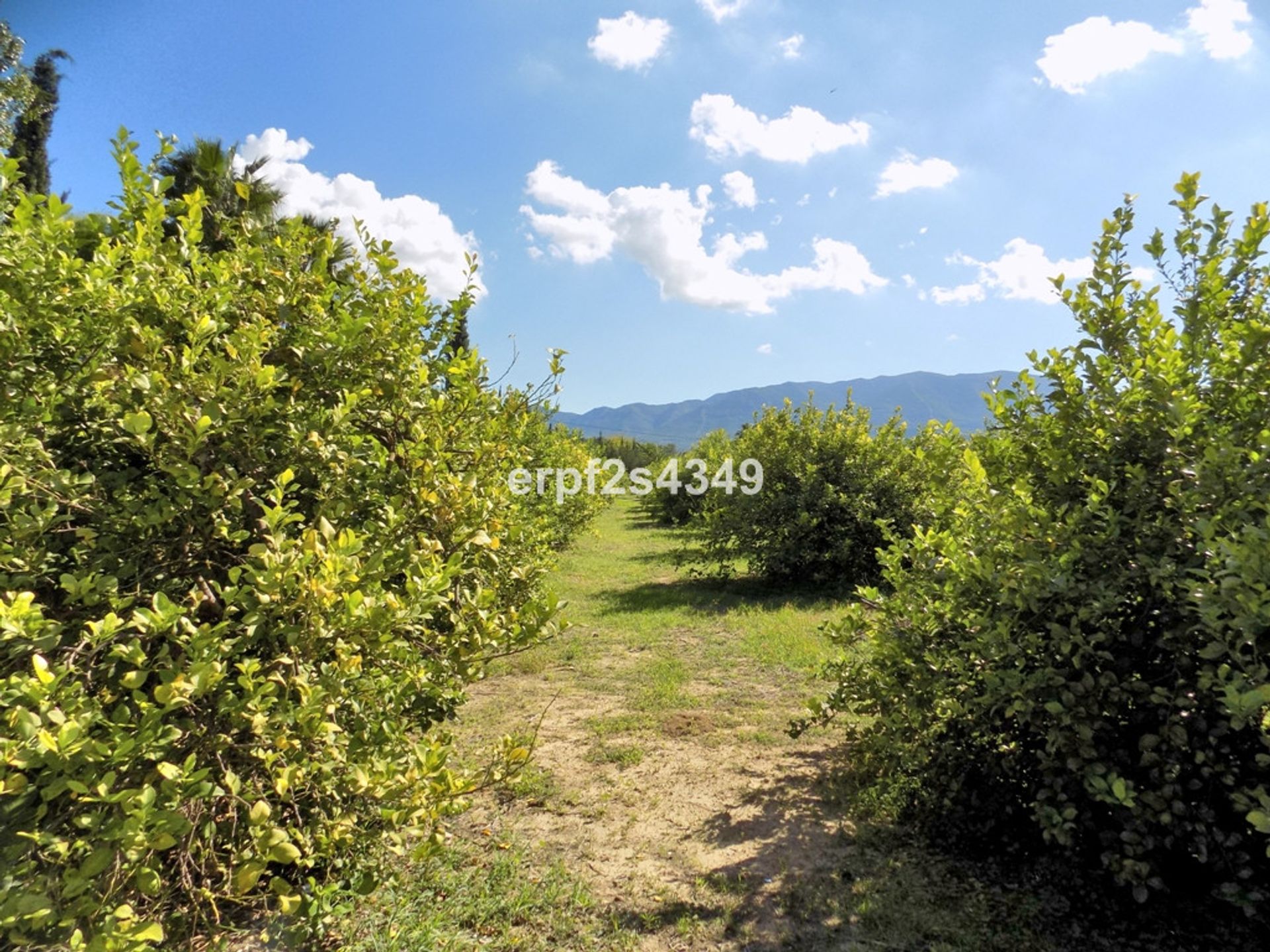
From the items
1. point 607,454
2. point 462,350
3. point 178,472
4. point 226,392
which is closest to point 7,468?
point 178,472

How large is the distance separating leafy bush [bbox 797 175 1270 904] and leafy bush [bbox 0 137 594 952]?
1997 millimetres

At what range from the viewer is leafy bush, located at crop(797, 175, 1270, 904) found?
2.15 m

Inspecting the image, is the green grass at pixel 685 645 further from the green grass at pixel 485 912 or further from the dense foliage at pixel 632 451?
the dense foliage at pixel 632 451

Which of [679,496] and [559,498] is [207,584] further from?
[679,496]

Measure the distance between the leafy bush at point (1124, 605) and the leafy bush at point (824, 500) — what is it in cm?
669

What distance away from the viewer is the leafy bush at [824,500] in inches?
389

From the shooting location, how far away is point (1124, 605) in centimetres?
256

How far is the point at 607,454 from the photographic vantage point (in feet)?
141

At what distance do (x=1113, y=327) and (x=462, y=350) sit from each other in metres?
2.94

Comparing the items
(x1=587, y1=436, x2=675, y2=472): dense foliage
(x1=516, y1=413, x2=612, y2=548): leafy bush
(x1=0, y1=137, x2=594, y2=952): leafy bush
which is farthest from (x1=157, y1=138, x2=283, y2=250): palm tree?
(x1=587, y1=436, x2=675, y2=472): dense foliage

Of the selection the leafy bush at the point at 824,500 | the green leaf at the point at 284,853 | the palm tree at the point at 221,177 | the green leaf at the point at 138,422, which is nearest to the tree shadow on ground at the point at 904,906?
the green leaf at the point at 284,853

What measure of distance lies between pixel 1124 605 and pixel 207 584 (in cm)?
341

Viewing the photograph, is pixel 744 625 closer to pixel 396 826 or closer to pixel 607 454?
pixel 396 826

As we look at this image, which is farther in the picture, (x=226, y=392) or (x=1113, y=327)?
(x=1113, y=327)
